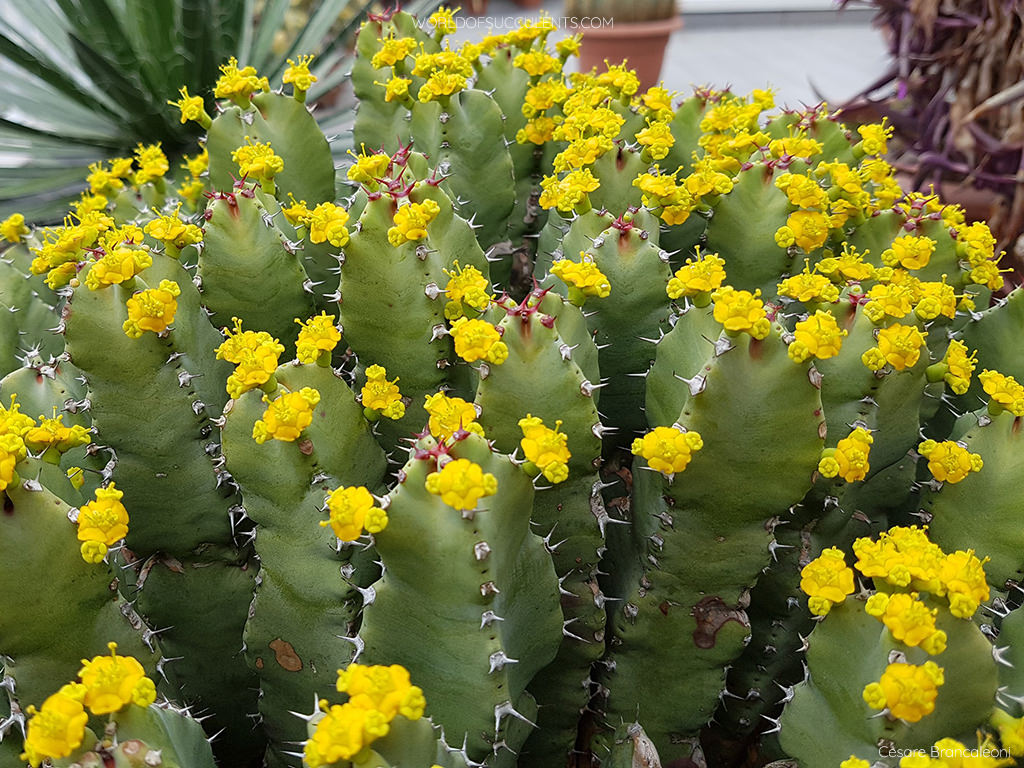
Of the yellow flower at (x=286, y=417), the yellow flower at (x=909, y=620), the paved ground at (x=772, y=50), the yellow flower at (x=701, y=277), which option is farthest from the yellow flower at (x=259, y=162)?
the paved ground at (x=772, y=50)

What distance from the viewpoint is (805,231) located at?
1.44m

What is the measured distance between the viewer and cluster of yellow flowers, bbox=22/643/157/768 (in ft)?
2.95

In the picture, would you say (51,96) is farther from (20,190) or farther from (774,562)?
Result: (774,562)

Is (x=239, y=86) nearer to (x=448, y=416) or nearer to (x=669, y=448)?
(x=448, y=416)

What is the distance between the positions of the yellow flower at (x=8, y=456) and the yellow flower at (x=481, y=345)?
55 cm

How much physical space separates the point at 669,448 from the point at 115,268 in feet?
2.70

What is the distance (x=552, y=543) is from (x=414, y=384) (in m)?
0.33

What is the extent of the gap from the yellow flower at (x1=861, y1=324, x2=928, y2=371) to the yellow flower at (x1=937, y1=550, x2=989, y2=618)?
30cm

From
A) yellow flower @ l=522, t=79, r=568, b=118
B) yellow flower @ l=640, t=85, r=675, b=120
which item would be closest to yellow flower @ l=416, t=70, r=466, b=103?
yellow flower @ l=522, t=79, r=568, b=118

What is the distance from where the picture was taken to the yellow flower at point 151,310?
1238mm

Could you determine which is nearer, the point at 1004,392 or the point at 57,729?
the point at 57,729

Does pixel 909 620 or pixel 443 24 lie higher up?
pixel 443 24

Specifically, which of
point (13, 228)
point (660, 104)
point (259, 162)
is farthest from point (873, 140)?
point (13, 228)

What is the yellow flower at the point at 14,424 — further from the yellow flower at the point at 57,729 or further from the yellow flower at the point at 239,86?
the yellow flower at the point at 239,86
